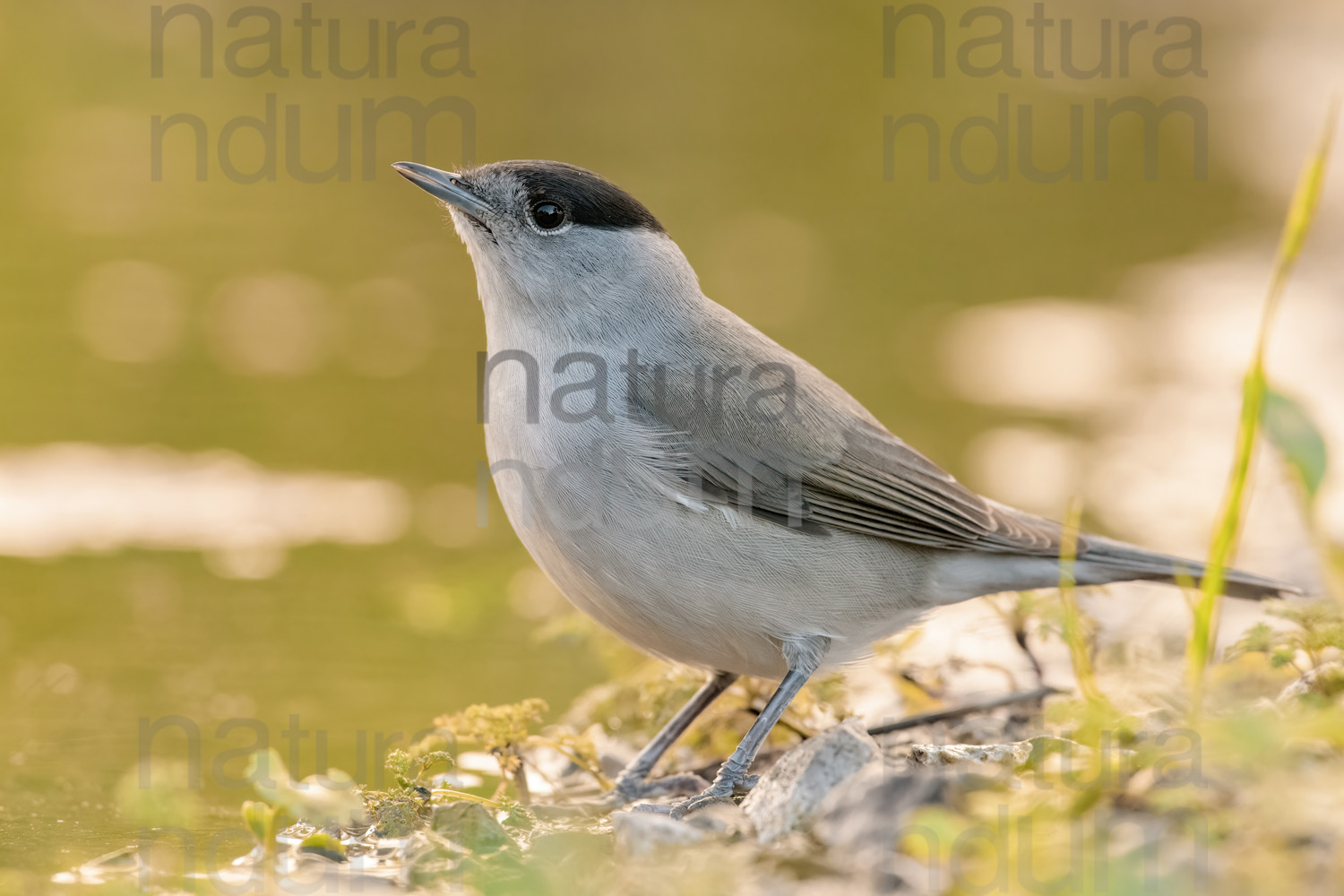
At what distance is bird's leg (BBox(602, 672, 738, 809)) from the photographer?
4512 mm

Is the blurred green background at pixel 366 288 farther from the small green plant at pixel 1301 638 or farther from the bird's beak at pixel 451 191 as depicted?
the small green plant at pixel 1301 638

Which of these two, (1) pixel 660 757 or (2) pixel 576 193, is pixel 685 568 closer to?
(1) pixel 660 757

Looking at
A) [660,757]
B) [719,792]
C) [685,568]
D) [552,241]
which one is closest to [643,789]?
[660,757]

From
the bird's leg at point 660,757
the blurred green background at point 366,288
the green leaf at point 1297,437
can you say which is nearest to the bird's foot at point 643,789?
the bird's leg at point 660,757

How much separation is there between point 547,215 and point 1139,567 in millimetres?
2299

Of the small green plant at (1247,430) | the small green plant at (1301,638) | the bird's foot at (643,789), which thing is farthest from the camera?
the bird's foot at (643,789)

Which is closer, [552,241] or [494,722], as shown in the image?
[494,722]

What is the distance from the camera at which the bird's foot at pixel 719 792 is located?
399cm

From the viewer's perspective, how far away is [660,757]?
15.5ft

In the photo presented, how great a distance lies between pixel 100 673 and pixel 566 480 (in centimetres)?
225

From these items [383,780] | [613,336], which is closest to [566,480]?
[613,336]

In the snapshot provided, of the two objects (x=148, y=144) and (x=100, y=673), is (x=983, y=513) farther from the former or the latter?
(x=148, y=144)

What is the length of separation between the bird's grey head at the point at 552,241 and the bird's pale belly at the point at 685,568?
0.61 meters

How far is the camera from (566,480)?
406 cm
